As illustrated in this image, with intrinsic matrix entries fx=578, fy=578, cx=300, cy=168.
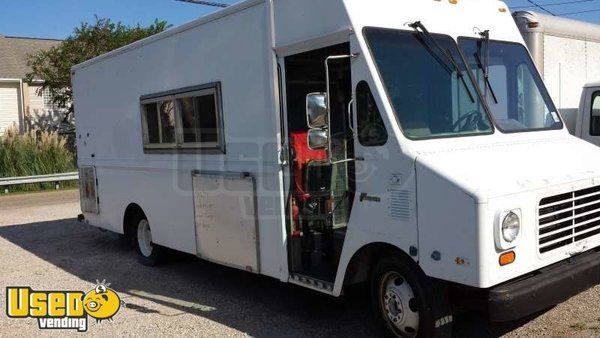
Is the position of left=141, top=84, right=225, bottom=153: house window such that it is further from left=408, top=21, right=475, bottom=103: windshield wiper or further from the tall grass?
the tall grass

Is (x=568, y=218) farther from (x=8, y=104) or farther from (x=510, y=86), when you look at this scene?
(x=8, y=104)

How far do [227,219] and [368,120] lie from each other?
209 cm

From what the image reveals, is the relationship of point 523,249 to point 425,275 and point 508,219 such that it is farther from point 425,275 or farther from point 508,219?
point 425,275

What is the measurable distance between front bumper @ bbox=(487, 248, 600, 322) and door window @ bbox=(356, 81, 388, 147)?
134cm

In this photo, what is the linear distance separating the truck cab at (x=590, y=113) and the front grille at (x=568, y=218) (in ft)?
14.4

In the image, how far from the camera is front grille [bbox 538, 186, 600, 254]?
13.1 feet

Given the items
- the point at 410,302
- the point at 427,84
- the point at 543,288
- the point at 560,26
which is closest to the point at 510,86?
the point at 427,84

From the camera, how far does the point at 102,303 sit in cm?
603

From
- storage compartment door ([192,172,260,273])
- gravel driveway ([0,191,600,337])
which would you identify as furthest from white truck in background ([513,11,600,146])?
storage compartment door ([192,172,260,273])

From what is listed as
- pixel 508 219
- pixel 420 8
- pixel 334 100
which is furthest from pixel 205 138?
pixel 508 219

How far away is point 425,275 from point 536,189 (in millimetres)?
952

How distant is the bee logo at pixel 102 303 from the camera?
5.82 meters

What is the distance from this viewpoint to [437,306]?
4039mm

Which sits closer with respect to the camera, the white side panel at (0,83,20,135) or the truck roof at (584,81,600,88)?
the truck roof at (584,81,600,88)
